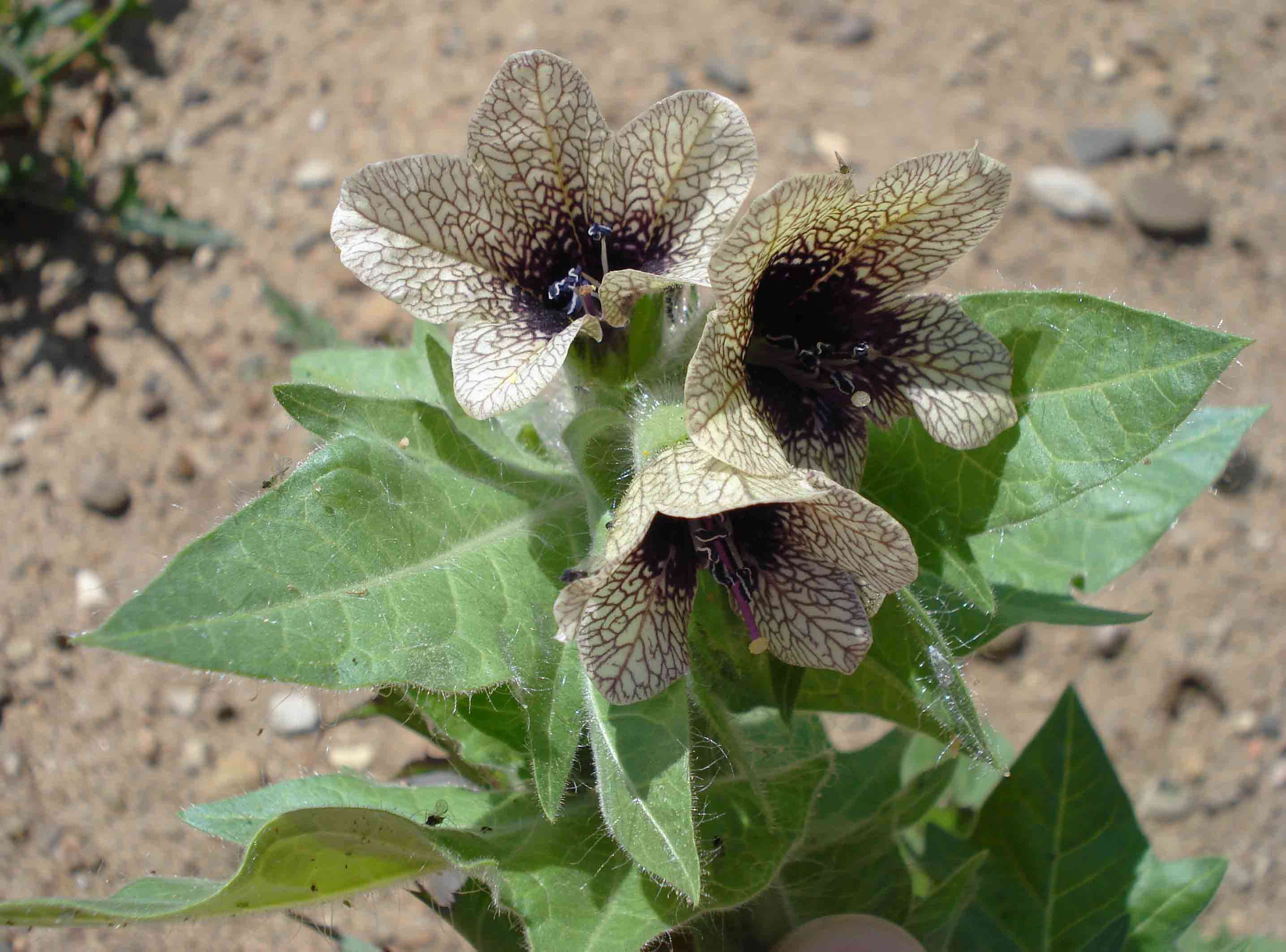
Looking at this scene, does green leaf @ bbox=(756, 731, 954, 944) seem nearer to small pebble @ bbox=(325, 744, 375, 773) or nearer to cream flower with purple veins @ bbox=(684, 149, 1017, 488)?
cream flower with purple veins @ bbox=(684, 149, 1017, 488)

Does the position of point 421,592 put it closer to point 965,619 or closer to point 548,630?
point 548,630

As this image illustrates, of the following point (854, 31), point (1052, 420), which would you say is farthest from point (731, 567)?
point (854, 31)

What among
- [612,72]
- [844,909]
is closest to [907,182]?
[844,909]

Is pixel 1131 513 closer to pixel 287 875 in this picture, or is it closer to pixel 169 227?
pixel 287 875

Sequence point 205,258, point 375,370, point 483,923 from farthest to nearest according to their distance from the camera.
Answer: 1. point 205,258
2. point 375,370
3. point 483,923

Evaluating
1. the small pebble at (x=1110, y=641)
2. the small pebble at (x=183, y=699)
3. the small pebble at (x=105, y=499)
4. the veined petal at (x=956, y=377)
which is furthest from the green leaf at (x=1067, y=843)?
the small pebble at (x=105, y=499)

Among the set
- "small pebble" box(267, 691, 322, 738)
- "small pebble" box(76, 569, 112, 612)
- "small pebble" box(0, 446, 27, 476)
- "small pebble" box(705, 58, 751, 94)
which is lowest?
"small pebble" box(267, 691, 322, 738)

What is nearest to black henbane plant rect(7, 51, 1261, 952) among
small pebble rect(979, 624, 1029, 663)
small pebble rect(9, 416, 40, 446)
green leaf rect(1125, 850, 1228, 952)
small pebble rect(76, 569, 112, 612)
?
green leaf rect(1125, 850, 1228, 952)
